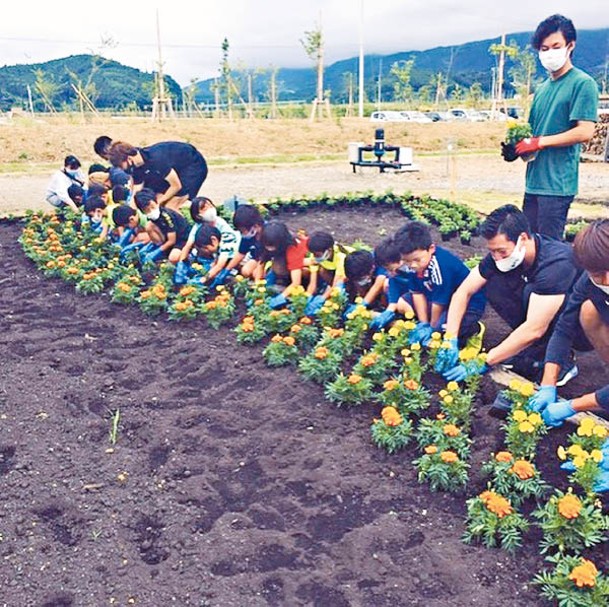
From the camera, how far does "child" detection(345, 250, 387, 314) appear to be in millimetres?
4336

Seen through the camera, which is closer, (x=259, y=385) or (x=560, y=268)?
(x=560, y=268)

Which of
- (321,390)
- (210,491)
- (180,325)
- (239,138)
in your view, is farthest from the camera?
(239,138)

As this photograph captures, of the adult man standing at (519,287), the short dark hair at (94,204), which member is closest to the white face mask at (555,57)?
the adult man standing at (519,287)

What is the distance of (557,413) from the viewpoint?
291 centimetres

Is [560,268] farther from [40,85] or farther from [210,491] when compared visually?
[40,85]

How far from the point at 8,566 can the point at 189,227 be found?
14.4 feet

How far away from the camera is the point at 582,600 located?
1966mm

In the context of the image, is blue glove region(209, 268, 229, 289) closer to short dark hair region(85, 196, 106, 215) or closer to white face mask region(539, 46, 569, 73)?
short dark hair region(85, 196, 106, 215)

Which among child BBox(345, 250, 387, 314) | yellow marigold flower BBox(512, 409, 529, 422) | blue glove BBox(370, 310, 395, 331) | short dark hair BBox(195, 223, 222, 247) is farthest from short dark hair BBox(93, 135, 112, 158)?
yellow marigold flower BBox(512, 409, 529, 422)

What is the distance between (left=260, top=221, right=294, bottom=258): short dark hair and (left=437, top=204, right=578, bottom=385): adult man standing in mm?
1499

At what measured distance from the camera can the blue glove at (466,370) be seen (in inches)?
126

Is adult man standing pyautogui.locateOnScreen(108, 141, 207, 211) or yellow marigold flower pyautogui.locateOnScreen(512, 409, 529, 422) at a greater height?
adult man standing pyautogui.locateOnScreen(108, 141, 207, 211)

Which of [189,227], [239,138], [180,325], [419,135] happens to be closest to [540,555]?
[180,325]

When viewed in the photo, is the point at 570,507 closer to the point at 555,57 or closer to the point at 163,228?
the point at 555,57
